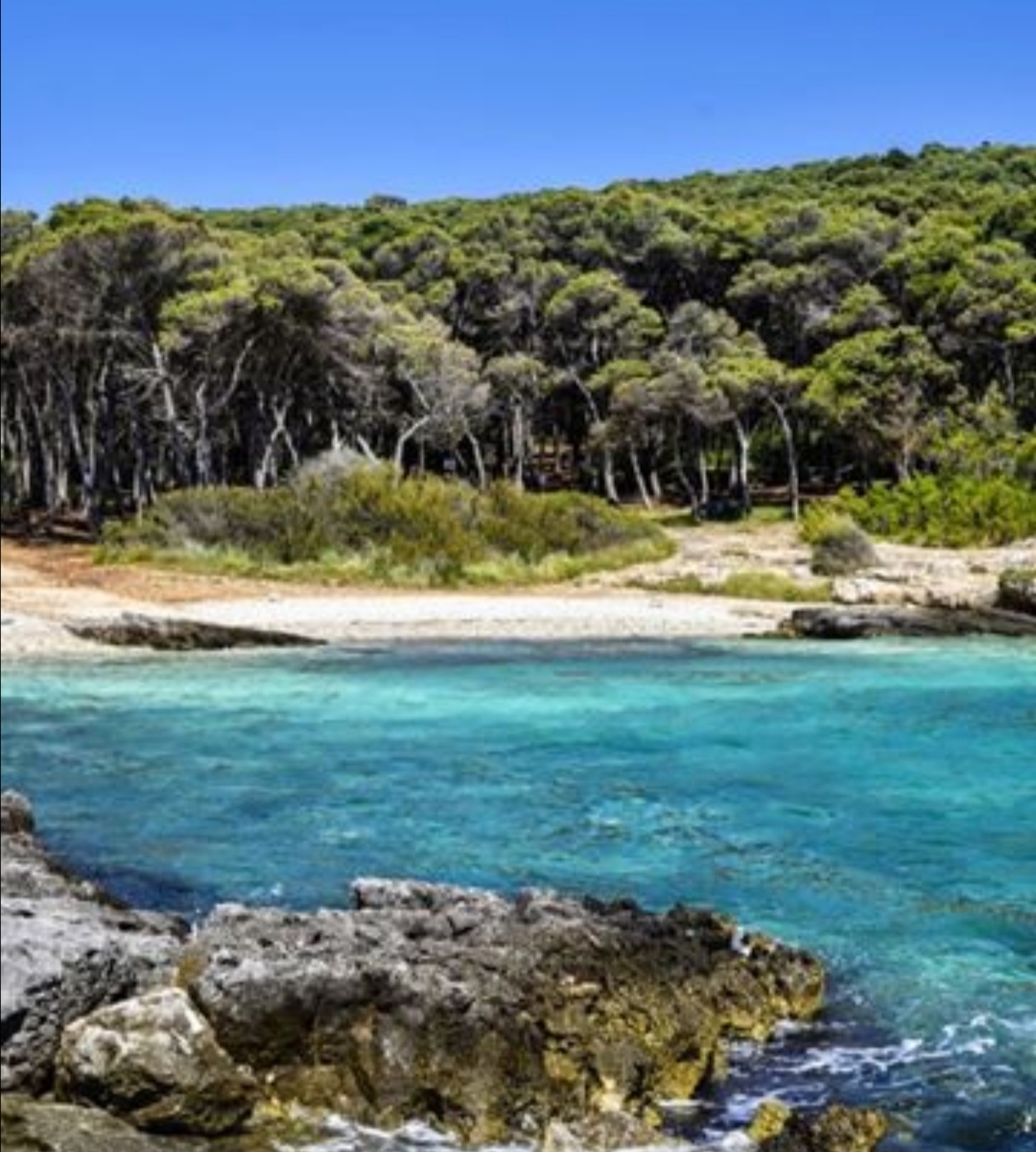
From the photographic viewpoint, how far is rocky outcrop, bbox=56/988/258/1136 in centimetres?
833

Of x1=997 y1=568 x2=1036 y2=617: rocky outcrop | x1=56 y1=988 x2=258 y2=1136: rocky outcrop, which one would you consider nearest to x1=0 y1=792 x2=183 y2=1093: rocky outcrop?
x1=56 y1=988 x2=258 y2=1136: rocky outcrop

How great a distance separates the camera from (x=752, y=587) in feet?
116

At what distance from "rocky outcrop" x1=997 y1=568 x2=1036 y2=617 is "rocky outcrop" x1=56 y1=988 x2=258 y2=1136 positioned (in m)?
24.5

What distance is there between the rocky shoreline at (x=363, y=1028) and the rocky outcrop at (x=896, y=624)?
20046mm

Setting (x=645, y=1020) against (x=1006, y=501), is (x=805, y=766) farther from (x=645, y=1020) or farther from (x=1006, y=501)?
(x=1006, y=501)

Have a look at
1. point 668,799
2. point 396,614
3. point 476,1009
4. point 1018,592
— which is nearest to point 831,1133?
point 476,1009

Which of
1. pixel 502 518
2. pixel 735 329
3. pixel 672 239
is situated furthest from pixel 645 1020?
pixel 672 239

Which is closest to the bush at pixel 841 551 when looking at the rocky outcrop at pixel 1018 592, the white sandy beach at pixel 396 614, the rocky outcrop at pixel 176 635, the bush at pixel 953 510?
→ the white sandy beach at pixel 396 614

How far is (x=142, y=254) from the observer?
45469 millimetres

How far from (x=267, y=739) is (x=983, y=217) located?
42878 millimetres

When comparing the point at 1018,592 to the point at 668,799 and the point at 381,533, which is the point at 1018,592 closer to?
the point at 381,533

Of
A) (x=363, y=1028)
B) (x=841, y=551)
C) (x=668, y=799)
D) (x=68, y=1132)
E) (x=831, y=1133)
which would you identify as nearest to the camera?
(x=68, y=1132)

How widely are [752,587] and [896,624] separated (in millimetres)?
5278

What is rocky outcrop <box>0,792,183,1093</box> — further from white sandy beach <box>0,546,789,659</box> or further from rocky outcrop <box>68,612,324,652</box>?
white sandy beach <box>0,546,789,659</box>
